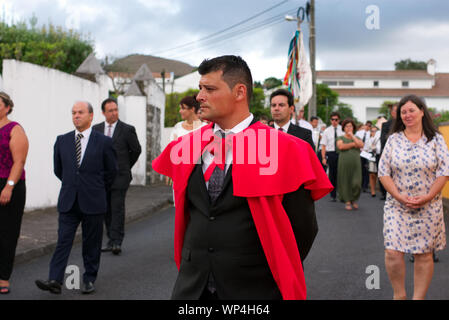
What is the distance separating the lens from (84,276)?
5.96 m

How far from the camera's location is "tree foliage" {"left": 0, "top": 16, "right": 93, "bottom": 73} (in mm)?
20875

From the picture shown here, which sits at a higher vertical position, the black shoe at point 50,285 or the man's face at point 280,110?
the man's face at point 280,110

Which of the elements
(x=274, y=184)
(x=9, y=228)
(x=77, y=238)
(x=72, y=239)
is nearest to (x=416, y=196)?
(x=274, y=184)

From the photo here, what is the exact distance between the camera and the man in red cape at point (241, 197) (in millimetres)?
2561

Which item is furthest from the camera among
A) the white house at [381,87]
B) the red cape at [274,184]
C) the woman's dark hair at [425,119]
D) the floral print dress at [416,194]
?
the white house at [381,87]

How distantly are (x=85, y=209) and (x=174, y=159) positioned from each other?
3453mm

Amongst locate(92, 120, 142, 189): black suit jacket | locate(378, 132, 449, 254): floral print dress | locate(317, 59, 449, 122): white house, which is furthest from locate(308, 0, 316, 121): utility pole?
locate(317, 59, 449, 122): white house

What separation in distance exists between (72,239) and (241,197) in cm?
382

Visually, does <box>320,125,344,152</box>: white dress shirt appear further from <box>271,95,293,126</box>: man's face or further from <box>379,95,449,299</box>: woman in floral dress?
<box>379,95,449,299</box>: woman in floral dress

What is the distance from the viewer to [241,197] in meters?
2.59

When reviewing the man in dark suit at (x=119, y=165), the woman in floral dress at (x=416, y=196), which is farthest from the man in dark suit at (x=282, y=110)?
the man in dark suit at (x=119, y=165)

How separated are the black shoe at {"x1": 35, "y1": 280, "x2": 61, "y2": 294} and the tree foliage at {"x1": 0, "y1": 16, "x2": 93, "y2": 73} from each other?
15.9 m

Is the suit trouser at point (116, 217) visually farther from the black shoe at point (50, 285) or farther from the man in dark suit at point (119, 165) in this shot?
the black shoe at point (50, 285)

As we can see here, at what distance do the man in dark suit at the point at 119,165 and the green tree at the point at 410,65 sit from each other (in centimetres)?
9763
